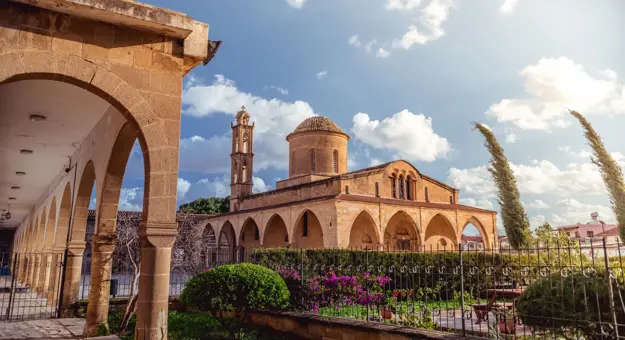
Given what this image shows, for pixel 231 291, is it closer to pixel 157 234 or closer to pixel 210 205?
pixel 157 234

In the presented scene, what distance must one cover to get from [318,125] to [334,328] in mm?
22949

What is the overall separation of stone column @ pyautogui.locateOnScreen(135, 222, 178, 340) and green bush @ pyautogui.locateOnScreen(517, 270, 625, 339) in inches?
153

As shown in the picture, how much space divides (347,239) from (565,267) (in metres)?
17.0

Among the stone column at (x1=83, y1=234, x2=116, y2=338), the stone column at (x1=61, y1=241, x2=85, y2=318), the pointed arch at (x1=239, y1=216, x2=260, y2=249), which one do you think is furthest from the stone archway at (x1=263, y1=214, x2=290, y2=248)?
the stone column at (x1=83, y1=234, x2=116, y2=338)

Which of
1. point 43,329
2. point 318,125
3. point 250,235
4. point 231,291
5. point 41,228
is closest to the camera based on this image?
point 231,291

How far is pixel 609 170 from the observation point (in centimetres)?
1178

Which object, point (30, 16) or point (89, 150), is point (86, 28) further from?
point (89, 150)

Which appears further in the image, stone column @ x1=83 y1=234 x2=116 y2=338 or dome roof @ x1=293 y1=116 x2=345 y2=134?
dome roof @ x1=293 y1=116 x2=345 y2=134

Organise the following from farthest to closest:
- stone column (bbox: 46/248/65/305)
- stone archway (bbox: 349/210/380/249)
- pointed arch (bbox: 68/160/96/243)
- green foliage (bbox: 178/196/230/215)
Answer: green foliage (bbox: 178/196/230/215)
stone archway (bbox: 349/210/380/249)
stone column (bbox: 46/248/65/305)
pointed arch (bbox: 68/160/96/243)

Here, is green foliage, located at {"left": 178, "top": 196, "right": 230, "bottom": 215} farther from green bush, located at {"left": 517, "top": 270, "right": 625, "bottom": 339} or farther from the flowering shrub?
green bush, located at {"left": 517, "top": 270, "right": 625, "bottom": 339}

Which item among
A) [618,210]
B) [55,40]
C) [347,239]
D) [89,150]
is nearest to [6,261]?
[347,239]

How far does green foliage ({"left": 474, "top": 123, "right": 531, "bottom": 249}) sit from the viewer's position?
17344mm

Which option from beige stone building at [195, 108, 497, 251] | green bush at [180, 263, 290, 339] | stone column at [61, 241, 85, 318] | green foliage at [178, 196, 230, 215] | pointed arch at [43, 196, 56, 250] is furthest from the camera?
green foliage at [178, 196, 230, 215]

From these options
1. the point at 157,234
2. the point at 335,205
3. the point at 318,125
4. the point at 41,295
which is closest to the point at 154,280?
the point at 157,234
